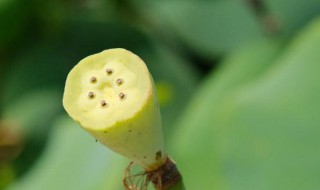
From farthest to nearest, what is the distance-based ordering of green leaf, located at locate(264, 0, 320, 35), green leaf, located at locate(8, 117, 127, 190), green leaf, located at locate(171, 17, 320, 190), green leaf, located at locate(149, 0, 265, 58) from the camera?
green leaf, located at locate(149, 0, 265, 58), green leaf, located at locate(264, 0, 320, 35), green leaf, located at locate(8, 117, 127, 190), green leaf, located at locate(171, 17, 320, 190)

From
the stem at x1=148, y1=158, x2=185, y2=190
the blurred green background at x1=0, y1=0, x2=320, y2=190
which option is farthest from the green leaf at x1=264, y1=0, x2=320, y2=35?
the stem at x1=148, y1=158, x2=185, y2=190

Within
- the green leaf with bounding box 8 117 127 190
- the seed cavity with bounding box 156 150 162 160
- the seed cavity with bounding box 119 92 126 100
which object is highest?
the seed cavity with bounding box 119 92 126 100

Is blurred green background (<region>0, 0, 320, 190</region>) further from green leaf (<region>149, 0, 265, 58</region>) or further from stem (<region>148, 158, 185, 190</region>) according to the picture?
stem (<region>148, 158, 185, 190</region>)

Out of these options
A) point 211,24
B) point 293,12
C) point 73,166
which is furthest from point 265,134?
point 211,24

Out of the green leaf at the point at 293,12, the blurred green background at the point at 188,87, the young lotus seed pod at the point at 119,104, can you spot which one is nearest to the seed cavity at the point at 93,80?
the young lotus seed pod at the point at 119,104

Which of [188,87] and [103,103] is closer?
[103,103]

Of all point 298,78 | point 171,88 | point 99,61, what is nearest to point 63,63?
point 171,88

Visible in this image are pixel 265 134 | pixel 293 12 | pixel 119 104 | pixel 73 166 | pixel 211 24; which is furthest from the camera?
pixel 211 24

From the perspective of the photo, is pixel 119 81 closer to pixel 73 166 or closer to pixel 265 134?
pixel 265 134
